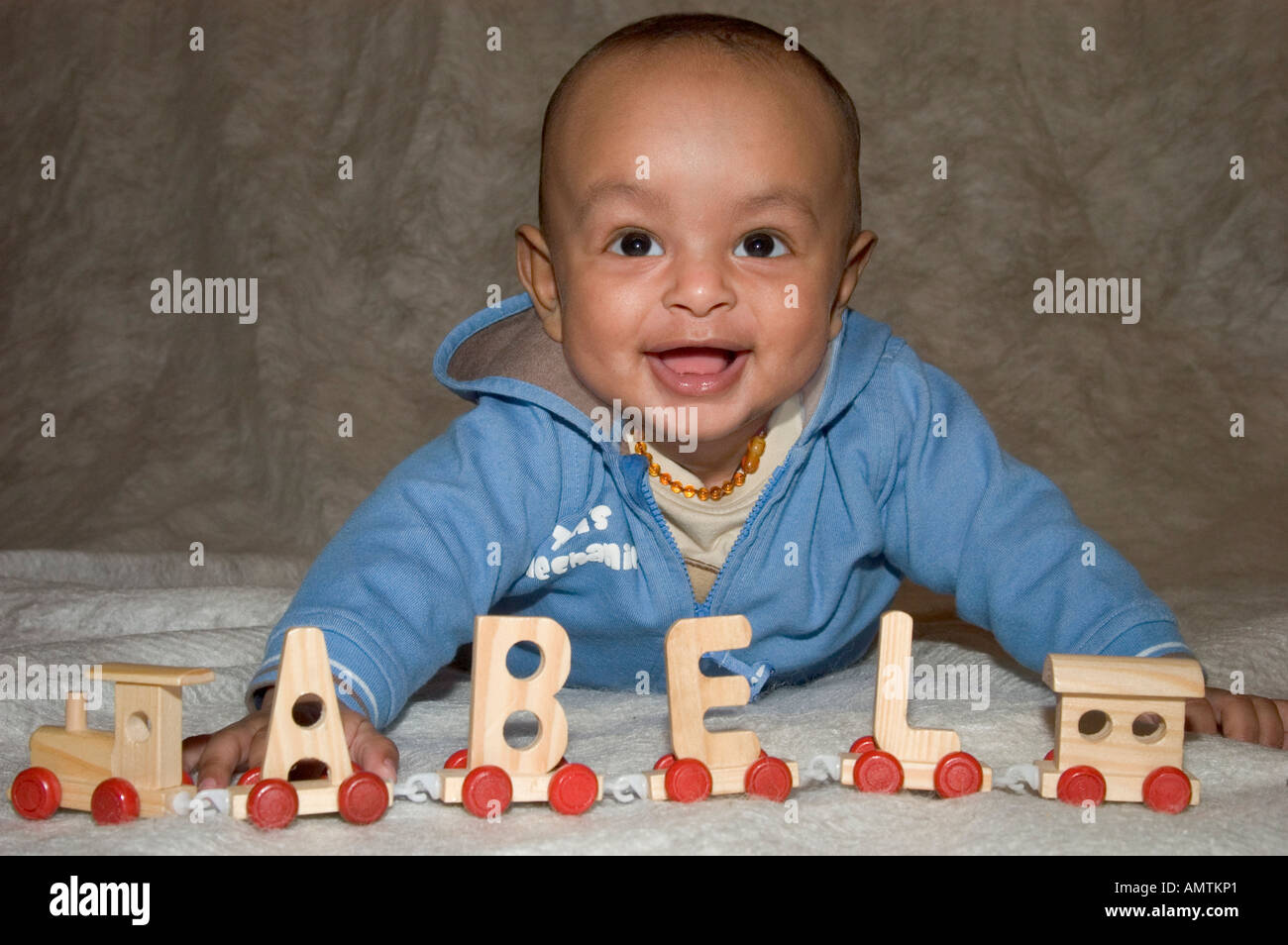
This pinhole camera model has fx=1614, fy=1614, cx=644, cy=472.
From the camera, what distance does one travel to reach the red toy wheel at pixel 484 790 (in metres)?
1.00

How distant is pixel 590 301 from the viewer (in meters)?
1.34

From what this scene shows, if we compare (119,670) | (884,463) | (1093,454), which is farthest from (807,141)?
(1093,454)

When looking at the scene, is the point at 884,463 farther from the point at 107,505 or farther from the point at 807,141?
the point at 107,505

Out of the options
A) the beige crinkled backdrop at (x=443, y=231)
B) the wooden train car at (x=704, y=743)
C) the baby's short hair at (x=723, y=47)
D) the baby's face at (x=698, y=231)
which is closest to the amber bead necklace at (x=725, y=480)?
the baby's face at (x=698, y=231)

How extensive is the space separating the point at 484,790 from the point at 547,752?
0.17 ft

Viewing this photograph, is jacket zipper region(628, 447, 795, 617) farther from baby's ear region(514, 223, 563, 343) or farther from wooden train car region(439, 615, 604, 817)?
wooden train car region(439, 615, 604, 817)

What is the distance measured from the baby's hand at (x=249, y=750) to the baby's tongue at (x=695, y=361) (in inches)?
15.8

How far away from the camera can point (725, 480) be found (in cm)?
150

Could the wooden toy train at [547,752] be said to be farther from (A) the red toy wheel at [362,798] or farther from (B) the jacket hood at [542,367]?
(B) the jacket hood at [542,367]

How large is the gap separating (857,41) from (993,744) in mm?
1792

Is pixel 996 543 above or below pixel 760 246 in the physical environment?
below

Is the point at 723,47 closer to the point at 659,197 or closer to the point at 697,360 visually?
the point at 659,197

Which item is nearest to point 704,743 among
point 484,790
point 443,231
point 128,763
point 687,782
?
point 687,782

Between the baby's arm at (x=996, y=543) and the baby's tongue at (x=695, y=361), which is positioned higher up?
the baby's tongue at (x=695, y=361)
